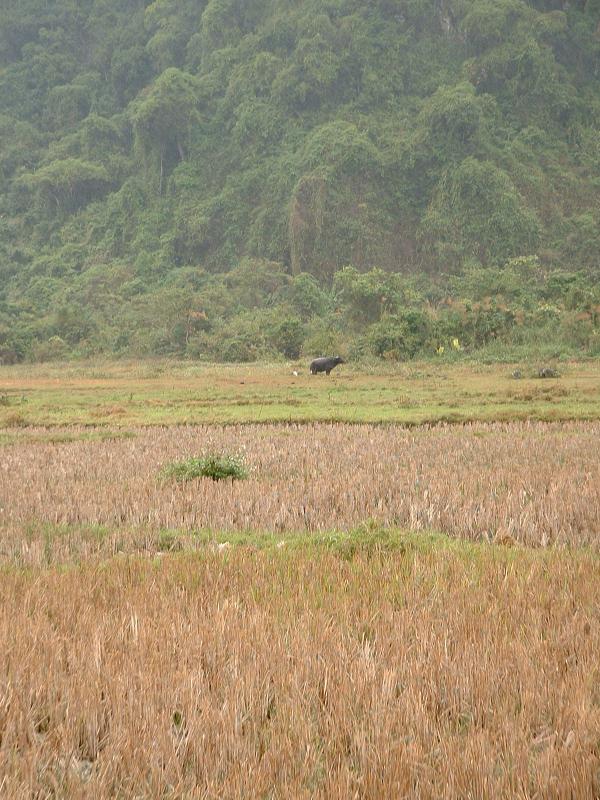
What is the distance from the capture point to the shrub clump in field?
6422mm

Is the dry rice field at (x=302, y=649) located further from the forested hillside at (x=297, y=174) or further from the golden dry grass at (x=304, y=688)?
the forested hillside at (x=297, y=174)

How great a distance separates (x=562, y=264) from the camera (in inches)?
1767

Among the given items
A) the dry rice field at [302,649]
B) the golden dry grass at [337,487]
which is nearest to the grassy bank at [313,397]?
the golden dry grass at [337,487]

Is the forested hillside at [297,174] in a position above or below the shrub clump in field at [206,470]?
above

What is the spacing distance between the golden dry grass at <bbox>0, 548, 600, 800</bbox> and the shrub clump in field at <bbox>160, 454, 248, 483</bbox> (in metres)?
3.06

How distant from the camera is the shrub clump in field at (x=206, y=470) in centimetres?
642

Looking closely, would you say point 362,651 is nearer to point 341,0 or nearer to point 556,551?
point 556,551

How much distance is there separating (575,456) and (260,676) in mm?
5775

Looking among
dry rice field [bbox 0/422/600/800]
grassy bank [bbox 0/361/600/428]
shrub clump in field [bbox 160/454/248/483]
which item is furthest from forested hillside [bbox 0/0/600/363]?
dry rice field [bbox 0/422/600/800]

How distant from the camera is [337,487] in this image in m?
5.79

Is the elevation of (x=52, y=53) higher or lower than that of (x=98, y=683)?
higher

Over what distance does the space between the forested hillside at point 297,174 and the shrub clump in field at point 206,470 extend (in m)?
25.0

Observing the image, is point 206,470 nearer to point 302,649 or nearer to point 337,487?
point 337,487

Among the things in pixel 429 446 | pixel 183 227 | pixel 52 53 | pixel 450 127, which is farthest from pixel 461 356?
pixel 52 53
